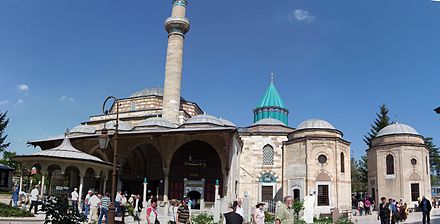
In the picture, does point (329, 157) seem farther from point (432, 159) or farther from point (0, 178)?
point (432, 159)

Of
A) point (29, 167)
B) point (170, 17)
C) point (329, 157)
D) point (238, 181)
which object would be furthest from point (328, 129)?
point (29, 167)

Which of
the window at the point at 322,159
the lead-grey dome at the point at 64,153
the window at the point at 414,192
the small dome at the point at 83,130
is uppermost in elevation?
the small dome at the point at 83,130

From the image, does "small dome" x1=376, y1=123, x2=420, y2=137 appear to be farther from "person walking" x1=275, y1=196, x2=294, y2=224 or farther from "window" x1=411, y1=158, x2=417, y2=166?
"person walking" x1=275, y1=196, x2=294, y2=224

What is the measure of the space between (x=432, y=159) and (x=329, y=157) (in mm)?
27950

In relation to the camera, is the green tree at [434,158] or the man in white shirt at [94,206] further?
the green tree at [434,158]

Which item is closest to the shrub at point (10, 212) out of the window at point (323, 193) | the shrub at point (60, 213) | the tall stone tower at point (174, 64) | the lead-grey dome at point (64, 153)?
the lead-grey dome at point (64, 153)

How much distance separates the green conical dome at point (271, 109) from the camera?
33.5 meters

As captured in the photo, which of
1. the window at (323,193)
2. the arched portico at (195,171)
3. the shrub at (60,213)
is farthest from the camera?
the arched portico at (195,171)

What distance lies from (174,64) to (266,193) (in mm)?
9904

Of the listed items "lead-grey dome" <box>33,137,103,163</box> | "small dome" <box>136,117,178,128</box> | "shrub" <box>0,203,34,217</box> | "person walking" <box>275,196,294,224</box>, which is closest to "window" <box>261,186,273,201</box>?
"small dome" <box>136,117,178,128</box>

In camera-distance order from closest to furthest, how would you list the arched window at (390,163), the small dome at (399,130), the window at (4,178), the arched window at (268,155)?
the arched window at (390,163) → the small dome at (399,130) → the arched window at (268,155) → the window at (4,178)

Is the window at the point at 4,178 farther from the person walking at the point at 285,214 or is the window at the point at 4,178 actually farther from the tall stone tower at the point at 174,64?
the person walking at the point at 285,214

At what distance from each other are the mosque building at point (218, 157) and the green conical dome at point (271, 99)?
6.58 metres

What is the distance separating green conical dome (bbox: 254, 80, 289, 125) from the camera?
33.5 m
